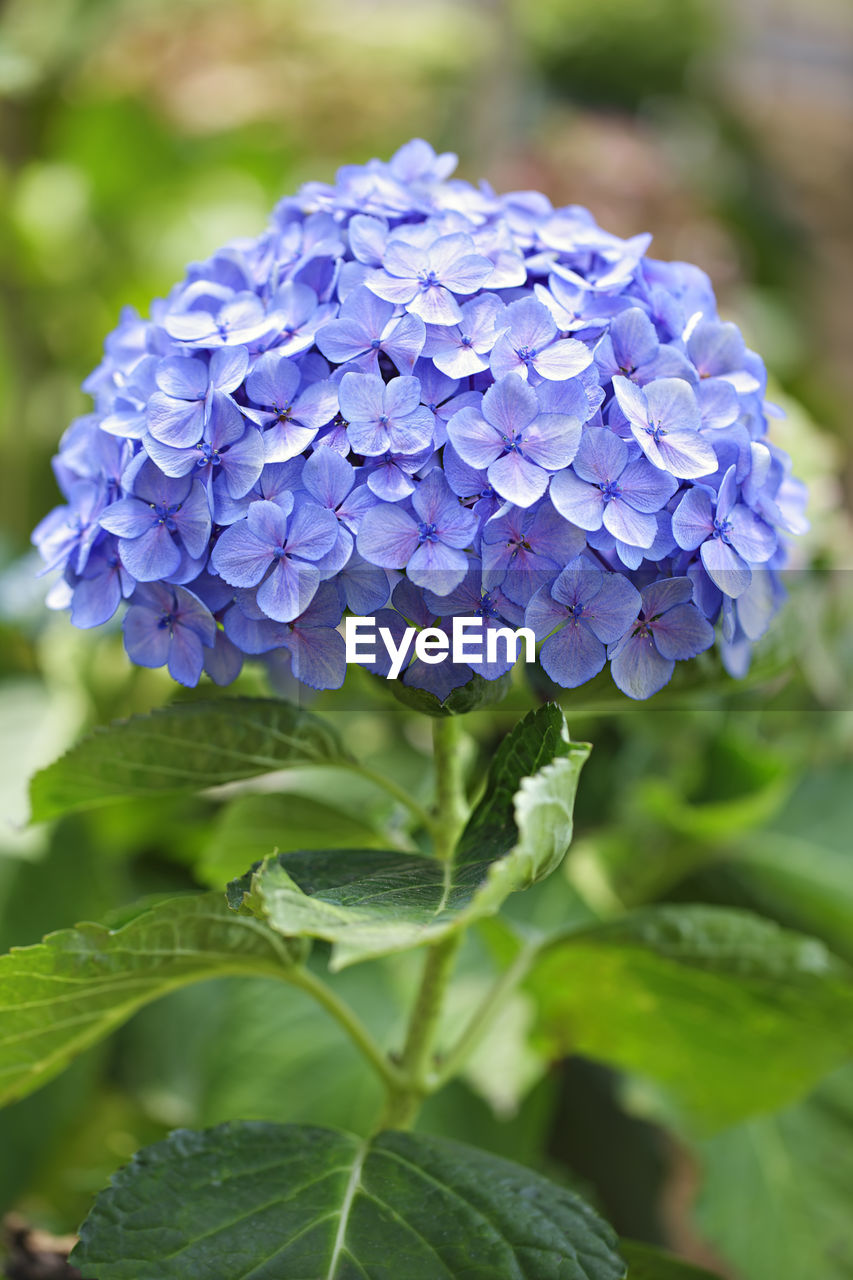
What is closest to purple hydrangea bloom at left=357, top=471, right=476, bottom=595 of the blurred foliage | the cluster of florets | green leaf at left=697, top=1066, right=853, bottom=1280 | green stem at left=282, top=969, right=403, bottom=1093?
the cluster of florets

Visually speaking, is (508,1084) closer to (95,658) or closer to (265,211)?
(95,658)

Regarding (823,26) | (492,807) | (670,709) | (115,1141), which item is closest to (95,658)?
(115,1141)

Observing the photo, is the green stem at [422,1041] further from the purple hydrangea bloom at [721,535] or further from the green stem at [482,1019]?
the purple hydrangea bloom at [721,535]

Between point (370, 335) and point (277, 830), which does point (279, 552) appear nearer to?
point (370, 335)

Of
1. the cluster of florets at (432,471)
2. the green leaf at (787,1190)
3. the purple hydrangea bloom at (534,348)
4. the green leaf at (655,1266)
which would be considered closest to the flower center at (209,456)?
the cluster of florets at (432,471)

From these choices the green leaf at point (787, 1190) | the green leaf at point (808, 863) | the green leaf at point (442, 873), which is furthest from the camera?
the green leaf at point (808, 863)

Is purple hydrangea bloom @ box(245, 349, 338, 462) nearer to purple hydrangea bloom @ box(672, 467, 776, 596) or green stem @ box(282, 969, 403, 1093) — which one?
purple hydrangea bloom @ box(672, 467, 776, 596)

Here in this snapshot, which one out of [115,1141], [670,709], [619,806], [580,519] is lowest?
[115,1141]
